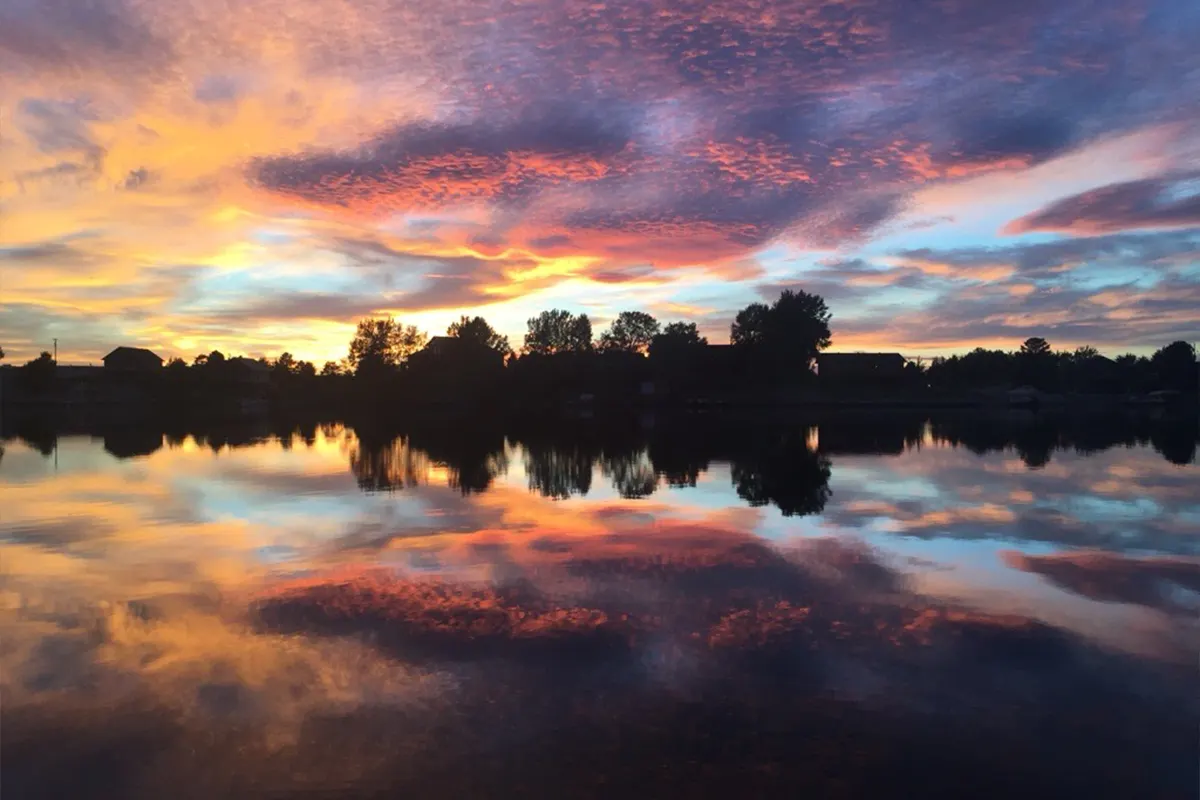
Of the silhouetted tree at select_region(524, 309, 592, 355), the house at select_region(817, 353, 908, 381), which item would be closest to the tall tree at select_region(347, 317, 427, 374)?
the silhouetted tree at select_region(524, 309, 592, 355)

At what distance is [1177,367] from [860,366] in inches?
2251

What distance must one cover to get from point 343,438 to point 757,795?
A: 1814 inches

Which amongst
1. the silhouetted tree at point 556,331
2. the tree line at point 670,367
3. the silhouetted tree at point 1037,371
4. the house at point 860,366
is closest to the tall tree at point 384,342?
the tree line at point 670,367

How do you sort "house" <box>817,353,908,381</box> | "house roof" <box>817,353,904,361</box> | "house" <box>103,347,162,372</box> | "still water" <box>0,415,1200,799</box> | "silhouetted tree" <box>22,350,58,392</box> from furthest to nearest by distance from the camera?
1. "house" <box>103,347,162,372</box>
2. "house roof" <box>817,353,904,361</box>
3. "house" <box>817,353,908,381</box>
4. "silhouetted tree" <box>22,350,58,392</box>
5. "still water" <box>0,415,1200,799</box>

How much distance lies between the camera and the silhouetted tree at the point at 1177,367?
131150 millimetres

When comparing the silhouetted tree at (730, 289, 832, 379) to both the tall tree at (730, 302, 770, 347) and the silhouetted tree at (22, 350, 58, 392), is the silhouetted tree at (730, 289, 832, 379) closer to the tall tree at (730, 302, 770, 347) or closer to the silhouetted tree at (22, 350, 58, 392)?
the tall tree at (730, 302, 770, 347)

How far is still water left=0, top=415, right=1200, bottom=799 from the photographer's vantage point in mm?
6934

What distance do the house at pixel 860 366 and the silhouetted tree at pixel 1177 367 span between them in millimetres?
45149

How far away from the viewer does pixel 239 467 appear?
31.0 m

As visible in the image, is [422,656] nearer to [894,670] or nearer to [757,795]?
[757,795]

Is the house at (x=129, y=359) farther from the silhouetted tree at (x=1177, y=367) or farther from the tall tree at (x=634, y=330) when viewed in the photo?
the silhouetted tree at (x=1177, y=367)

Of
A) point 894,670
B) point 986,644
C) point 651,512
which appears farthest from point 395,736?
point 651,512

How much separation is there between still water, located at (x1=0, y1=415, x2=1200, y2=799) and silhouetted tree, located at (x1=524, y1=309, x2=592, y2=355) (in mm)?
133440

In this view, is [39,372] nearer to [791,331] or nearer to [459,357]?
[459,357]
